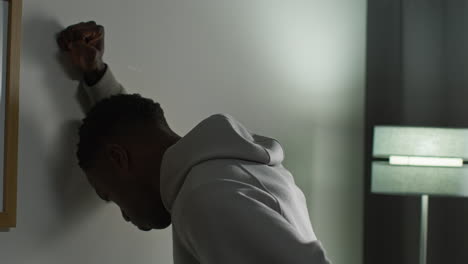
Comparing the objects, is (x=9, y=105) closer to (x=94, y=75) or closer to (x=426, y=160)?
(x=94, y=75)

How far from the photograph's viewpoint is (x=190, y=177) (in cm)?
129

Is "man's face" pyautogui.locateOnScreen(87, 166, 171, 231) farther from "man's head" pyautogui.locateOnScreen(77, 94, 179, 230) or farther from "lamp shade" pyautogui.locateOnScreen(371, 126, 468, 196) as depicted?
"lamp shade" pyautogui.locateOnScreen(371, 126, 468, 196)

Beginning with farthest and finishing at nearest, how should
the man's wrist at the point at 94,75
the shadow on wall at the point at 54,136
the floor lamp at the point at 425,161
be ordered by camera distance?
the floor lamp at the point at 425,161
the man's wrist at the point at 94,75
the shadow on wall at the point at 54,136

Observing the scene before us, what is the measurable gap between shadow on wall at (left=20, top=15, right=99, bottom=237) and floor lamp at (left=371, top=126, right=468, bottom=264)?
4.28 feet

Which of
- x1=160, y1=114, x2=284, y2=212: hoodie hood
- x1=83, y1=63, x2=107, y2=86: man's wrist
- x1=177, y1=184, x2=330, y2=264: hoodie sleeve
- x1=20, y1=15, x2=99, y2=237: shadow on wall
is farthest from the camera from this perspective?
x1=83, y1=63, x2=107, y2=86: man's wrist

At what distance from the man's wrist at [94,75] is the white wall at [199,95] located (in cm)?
4

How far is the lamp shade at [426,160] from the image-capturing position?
252cm

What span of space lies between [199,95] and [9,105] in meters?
0.64

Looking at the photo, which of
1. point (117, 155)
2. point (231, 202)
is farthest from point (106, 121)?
point (231, 202)

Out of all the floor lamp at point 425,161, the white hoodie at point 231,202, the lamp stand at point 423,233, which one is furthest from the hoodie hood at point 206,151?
the lamp stand at point 423,233

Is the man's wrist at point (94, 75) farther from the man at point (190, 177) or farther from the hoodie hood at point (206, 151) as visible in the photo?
the hoodie hood at point (206, 151)

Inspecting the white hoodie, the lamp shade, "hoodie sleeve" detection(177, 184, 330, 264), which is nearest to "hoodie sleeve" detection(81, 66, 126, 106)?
the white hoodie

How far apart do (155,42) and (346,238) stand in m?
1.36

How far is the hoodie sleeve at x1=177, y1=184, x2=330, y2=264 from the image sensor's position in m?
1.16
